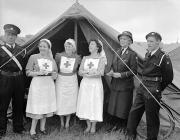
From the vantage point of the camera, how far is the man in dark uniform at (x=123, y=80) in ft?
18.4

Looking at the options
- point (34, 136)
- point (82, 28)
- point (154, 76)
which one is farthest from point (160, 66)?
point (34, 136)

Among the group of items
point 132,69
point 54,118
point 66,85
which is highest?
point 132,69

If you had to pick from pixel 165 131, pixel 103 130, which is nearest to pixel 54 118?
pixel 103 130

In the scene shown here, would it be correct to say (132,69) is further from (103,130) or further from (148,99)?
(103,130)

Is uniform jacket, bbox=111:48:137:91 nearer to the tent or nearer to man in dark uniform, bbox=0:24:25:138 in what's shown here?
the tent

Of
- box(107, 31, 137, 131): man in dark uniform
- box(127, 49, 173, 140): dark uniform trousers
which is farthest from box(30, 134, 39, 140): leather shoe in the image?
box(127, 49, 173, 140): dark uniform trousers

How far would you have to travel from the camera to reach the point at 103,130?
5.99 meters

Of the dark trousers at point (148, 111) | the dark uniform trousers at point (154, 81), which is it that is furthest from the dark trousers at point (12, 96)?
the dark uniform trousers at point (154, 81)

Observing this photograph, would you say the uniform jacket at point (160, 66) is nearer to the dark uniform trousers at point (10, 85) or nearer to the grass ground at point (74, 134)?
the grass ground at point (74, 134)

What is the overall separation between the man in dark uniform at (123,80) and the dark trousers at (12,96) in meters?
1.66

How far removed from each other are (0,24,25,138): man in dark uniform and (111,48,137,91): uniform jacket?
1.72m

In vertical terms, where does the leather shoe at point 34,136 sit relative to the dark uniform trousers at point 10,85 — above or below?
below

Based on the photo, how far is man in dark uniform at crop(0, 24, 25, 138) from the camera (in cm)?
529

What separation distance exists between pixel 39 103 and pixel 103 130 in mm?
1393
